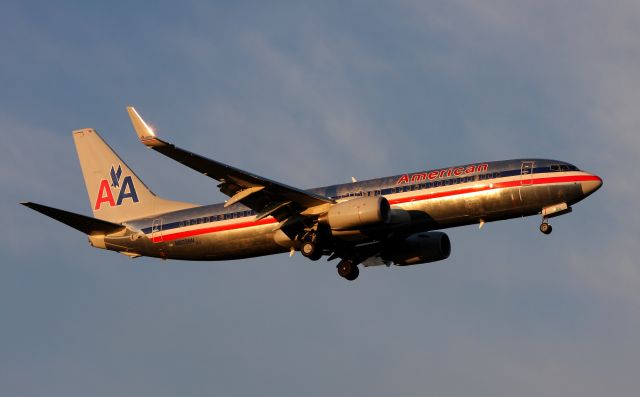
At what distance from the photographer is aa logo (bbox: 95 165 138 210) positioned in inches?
2542

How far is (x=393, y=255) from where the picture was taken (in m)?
61.8

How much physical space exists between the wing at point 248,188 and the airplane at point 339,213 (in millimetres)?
50

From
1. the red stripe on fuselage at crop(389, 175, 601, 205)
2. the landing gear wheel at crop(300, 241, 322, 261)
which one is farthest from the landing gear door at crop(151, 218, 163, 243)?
the red stripe on fuselage at crop(389, 175, 601, 205)

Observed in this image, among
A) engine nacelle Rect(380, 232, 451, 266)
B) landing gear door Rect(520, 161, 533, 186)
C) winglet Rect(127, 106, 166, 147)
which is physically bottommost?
engine nacelle Rect(380, 232, 451, 266)

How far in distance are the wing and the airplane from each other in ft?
0.16

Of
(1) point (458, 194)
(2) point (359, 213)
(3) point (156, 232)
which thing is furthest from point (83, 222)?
(1) point (458, 194)

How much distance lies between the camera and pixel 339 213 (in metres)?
54.0

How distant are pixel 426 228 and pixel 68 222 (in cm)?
1948

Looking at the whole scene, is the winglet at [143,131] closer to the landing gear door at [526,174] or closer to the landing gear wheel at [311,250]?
the landing gear wheel at [311,250]

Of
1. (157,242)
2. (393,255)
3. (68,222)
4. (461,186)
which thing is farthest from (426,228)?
(68,222)

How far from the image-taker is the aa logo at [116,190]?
64562 millimetres

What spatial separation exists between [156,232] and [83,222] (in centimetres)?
399

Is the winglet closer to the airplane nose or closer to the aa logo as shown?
the aa logo

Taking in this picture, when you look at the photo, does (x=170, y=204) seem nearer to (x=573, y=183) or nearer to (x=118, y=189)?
(x=118, y=189)
